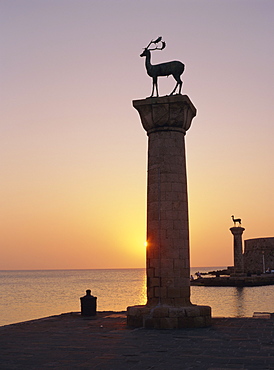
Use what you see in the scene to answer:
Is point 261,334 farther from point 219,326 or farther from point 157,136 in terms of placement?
point 157,136

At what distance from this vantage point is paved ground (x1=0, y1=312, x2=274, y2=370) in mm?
10430

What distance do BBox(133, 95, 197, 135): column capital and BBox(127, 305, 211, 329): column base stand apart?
603 centimetres

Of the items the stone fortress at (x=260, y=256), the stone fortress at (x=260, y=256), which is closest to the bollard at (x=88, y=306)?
the stone fortress at (x=260, y=256)

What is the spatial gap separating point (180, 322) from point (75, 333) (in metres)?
3.33

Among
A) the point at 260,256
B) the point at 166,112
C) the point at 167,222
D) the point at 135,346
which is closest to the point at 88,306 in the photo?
the point at 167,222

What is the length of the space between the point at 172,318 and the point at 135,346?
3642 mm

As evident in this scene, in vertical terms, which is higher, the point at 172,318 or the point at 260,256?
the point at 260,256

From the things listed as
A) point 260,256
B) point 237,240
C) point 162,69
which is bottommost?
point 260,256

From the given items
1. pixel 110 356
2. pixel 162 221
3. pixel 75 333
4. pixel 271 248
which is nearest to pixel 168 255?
pixel 162 221

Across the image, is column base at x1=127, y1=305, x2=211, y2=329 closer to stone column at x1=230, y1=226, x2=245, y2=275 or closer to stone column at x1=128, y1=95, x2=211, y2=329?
stone column at x1=128, y1=95, x2=211, y2=329

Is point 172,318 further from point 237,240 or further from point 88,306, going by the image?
point 237,240

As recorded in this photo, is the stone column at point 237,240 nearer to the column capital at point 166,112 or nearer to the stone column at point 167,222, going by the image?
the stone column at point 167,222

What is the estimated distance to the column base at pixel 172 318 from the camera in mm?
15945

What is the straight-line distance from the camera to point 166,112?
56.3ft
